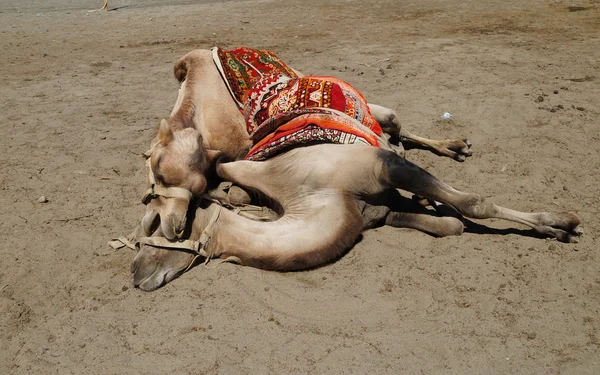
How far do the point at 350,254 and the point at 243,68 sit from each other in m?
1.90

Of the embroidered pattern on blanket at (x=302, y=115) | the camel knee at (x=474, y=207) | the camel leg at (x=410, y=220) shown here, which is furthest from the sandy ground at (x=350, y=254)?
the embroidered pattern on blanket at (x=302, y=115)

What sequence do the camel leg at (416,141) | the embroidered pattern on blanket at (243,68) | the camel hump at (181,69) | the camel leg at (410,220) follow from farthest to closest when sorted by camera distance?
the camel leg at (416,141) → the camel hump at (181,69) → the embroidered pattern on blanket at (243,68) → the camel leg at (410,220)

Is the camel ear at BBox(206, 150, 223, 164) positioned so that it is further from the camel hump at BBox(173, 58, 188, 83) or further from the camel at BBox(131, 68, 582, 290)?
the camel hump at BBox(173, 58, 188, 83)

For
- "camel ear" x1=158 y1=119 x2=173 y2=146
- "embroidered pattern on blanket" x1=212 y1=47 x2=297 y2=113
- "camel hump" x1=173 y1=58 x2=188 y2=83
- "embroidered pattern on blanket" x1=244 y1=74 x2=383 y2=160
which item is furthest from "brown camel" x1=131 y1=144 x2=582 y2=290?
"camel hump" x1=173 y1=58 x2=188 y2=83

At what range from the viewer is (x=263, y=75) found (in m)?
4.51

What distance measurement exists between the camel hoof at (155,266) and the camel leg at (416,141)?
2.34m

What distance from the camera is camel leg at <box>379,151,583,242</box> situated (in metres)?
3.36

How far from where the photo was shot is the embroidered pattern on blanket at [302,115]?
3703mm

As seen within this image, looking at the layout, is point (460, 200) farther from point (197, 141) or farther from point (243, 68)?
point (243, 68)

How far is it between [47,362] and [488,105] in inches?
180

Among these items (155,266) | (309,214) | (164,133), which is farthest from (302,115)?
(155,266)

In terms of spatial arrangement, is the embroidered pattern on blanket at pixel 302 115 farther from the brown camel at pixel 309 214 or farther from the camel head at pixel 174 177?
the camel head at pixel 174 177

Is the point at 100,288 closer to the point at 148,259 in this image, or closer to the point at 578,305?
the point at 148,259

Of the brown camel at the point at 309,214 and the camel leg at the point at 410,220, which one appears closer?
the brown camel at the point at 309,214
